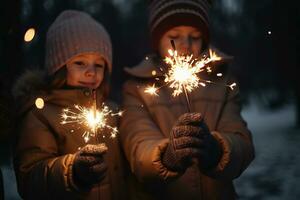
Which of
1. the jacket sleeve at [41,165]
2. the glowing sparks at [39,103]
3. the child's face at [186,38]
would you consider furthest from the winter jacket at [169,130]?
the glowing sparks at [39,103]

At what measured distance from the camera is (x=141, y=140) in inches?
92.7

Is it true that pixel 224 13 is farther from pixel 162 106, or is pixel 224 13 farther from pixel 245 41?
pixel 162 106

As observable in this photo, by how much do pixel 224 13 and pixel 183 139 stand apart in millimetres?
7157

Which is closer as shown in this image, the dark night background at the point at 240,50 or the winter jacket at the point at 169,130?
the winter jacket at the point at 169,130

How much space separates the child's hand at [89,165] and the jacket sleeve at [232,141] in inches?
24.7

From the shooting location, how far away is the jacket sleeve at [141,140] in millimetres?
2111

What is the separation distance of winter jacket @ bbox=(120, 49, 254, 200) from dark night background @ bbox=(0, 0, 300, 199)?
58 centimetres

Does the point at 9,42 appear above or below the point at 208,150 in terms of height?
above

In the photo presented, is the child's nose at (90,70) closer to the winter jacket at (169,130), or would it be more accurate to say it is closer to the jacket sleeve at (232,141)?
the winter jacket at (169,130)

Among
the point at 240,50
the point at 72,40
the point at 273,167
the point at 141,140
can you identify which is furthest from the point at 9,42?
the point at 240,50

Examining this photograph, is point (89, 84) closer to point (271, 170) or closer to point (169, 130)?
point (169, 130)

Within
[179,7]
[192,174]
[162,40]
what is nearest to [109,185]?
[192,174]

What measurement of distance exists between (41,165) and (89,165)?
1.33 feet

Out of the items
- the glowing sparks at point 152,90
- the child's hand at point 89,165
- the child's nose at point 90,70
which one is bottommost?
the child's hand at point 89,165
